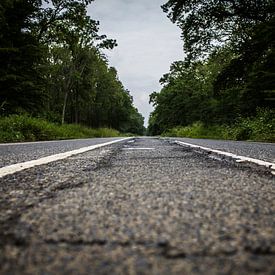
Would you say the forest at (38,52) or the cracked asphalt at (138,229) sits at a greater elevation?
the forest at (38,52)

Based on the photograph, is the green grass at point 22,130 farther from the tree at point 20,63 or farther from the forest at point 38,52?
the tree at point 20,63

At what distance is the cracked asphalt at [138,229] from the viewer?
0.69m

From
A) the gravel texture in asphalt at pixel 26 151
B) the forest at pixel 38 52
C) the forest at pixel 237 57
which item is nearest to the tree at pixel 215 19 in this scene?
the forest at pixel 237 57

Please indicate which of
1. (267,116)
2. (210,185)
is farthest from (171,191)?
(267,116)

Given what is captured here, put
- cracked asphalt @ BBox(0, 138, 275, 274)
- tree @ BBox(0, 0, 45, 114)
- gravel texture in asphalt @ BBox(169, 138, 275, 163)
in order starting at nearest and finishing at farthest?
cracked asphalt @ BBox(0, 138, 275, 274) → gravel texture in asphalt @ BBox(169, 138, 275, 163) → tree @ BBox(0, 0, 45, 114)

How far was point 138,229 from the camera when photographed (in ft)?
3.02

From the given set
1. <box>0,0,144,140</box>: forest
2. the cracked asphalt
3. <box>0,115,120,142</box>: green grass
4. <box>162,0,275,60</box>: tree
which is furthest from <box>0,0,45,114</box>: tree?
the cracked asphalt

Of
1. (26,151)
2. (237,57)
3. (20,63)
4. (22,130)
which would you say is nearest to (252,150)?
(26,151)

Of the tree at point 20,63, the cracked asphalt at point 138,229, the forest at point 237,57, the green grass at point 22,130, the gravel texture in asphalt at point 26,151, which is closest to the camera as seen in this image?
the cracked asphalt at point 138,229

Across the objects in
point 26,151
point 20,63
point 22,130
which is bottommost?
point 26,151

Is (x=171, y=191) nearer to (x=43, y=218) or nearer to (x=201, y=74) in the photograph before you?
(x=43, y=218)

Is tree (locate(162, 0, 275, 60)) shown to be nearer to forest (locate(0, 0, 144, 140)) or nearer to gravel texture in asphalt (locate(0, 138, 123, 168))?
forest (locate(0, 0, 144, 140))

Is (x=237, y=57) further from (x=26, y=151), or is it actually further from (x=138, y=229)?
(x=138, y=229)

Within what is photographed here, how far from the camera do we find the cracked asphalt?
0.69m
